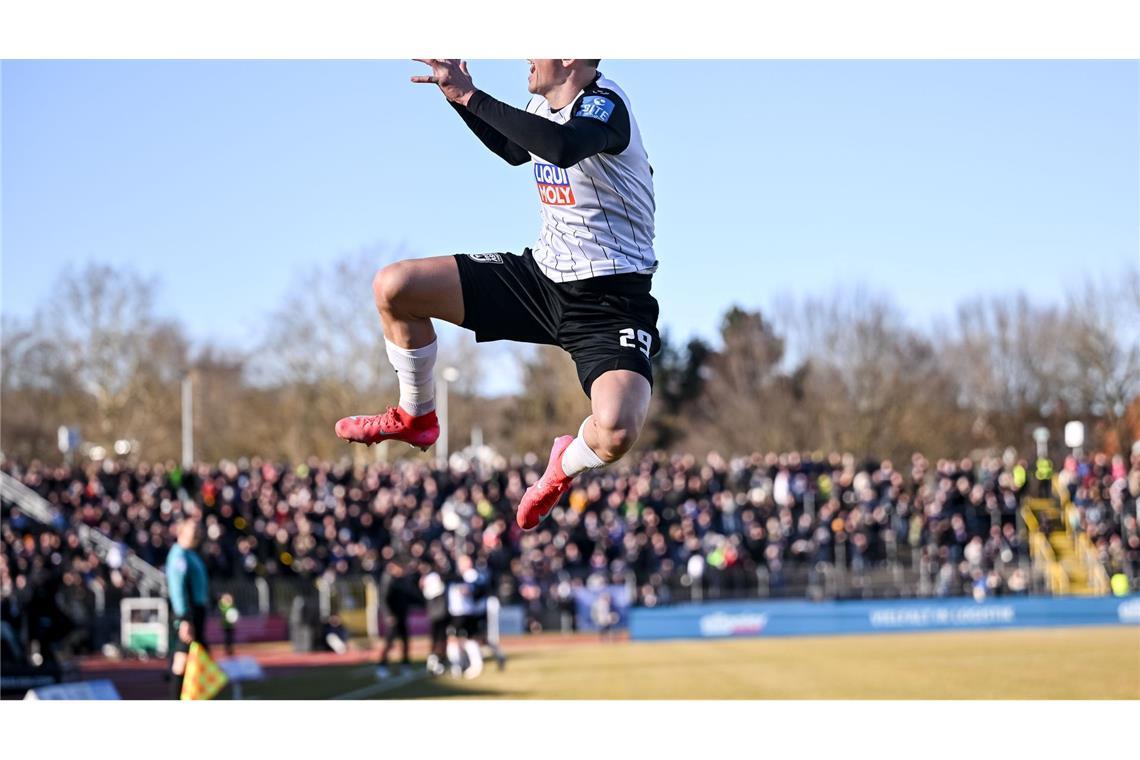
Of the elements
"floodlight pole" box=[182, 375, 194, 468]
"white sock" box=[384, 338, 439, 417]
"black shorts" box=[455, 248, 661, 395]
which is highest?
A: "floodlight pole" box=[182, 375, 194, 468]

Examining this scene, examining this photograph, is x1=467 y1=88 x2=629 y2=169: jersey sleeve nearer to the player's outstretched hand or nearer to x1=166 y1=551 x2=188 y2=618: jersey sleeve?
the player's outstretched hand

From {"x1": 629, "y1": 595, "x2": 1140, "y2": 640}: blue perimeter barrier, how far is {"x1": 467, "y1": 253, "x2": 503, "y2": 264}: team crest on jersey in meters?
19.9

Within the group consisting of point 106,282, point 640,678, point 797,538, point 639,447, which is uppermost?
point 106,282

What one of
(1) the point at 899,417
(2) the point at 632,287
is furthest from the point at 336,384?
(2) the point at 632,287

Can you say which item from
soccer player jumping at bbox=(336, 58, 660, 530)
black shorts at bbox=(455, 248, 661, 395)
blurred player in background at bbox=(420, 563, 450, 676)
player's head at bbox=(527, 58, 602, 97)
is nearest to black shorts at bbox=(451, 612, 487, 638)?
blurred player in background at bbox=(420, 563, 450, 676)

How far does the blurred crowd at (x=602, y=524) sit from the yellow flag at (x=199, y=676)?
1063 cm

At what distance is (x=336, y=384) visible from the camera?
109 feet

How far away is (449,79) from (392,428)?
1849 millimetres

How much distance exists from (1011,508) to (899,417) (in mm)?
18402

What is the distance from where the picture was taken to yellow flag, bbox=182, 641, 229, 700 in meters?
10.9

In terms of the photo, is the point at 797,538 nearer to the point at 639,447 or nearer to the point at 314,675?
the point at 314,675

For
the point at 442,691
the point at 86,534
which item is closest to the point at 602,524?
the point at 442,691

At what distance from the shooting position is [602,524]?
25562 millimetres

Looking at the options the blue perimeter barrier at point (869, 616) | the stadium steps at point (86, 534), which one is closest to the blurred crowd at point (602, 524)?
the stadium steps at point (86, 534)
